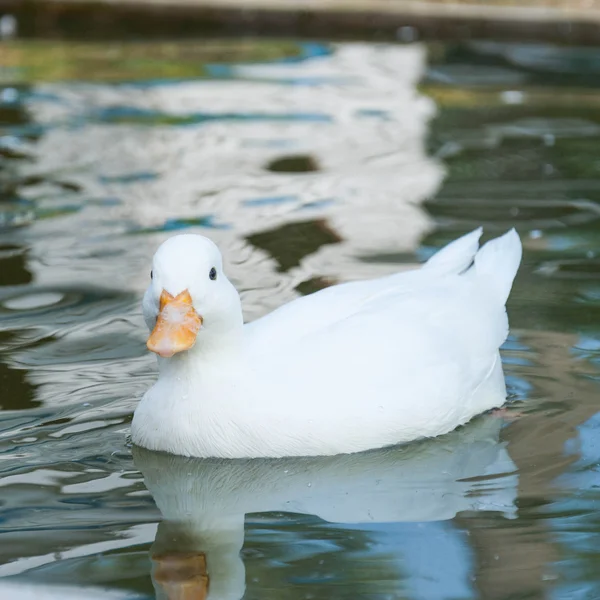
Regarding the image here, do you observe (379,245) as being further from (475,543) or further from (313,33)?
(313,33)

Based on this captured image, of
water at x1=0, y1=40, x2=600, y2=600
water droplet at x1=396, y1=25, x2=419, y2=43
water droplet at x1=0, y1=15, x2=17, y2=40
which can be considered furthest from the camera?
water droplet at x1=0, y1=15, x2=17, y2=40

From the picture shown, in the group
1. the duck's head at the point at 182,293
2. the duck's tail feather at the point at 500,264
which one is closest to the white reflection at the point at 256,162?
the duck's tail feather at the point at 500,264

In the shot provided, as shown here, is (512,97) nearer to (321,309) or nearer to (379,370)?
(321,309)

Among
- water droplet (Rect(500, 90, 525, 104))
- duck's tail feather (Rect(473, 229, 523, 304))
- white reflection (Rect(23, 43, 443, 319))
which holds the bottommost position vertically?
white reflection (Rect(23, 43, 443, 319))

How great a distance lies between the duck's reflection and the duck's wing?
0.45 metres

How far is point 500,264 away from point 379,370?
1160mm

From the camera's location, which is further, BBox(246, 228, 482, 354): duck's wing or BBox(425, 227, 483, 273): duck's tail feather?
BBox(425, 227, 483, 273): duck's tail feather

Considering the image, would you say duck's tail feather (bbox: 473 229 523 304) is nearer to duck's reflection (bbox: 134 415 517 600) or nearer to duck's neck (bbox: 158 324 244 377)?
duck's reflection (bbox: 134 415 517 600)

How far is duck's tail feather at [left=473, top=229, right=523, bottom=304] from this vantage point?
5320mm

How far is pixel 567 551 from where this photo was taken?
388 cm

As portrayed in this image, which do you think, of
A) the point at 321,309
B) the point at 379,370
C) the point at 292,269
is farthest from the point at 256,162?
the point at 379,370

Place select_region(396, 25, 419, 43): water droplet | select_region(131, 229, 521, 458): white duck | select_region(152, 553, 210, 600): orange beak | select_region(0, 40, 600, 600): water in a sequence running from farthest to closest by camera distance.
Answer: select_region(396, 25, 419, 43): water droplet, select_region(131, 229, 521, 458): white duck, select_region(0, 40, 600, 600): water, select_region(152, 553, 210, 600): orange beak

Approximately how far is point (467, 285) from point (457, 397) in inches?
→ 25.1

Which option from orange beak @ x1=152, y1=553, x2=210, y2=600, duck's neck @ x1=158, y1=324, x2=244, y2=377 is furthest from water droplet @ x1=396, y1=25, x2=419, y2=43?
orange beak @ x1=152, y1=553, x2=210, y2=600
